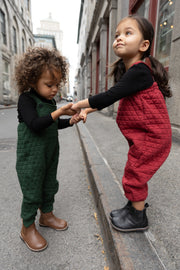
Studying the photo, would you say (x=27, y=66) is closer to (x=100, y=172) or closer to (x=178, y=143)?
(x=100, y=172)

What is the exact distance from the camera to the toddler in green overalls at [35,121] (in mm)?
1371

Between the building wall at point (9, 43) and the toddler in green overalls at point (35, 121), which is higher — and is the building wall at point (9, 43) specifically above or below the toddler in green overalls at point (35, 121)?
above

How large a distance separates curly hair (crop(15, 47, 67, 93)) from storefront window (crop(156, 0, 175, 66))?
439 centimetres

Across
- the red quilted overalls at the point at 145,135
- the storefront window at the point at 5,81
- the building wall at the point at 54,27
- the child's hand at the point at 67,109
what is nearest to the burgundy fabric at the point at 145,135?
the red quilted overalls at the point at 145,135

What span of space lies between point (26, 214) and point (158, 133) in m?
1.23

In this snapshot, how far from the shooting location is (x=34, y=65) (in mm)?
1374

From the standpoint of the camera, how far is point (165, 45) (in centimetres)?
505

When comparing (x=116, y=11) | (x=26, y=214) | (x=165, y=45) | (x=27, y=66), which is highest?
Answer: (x=116, y=11)

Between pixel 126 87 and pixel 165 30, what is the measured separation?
489 centimetres

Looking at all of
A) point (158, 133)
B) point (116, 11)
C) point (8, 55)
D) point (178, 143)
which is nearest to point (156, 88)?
point (158, 133)

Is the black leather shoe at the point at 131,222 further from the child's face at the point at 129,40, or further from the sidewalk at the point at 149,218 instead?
the child's face at the point at 129,40

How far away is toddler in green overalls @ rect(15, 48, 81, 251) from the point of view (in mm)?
1371

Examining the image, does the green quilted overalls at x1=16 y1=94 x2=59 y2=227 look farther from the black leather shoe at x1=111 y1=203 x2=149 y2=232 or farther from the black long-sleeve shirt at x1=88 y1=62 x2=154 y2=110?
the black leather shoe at x1=111 y1=203 x2=149 y2=232

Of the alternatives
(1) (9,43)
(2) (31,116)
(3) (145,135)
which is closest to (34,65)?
(2) (31,116)
